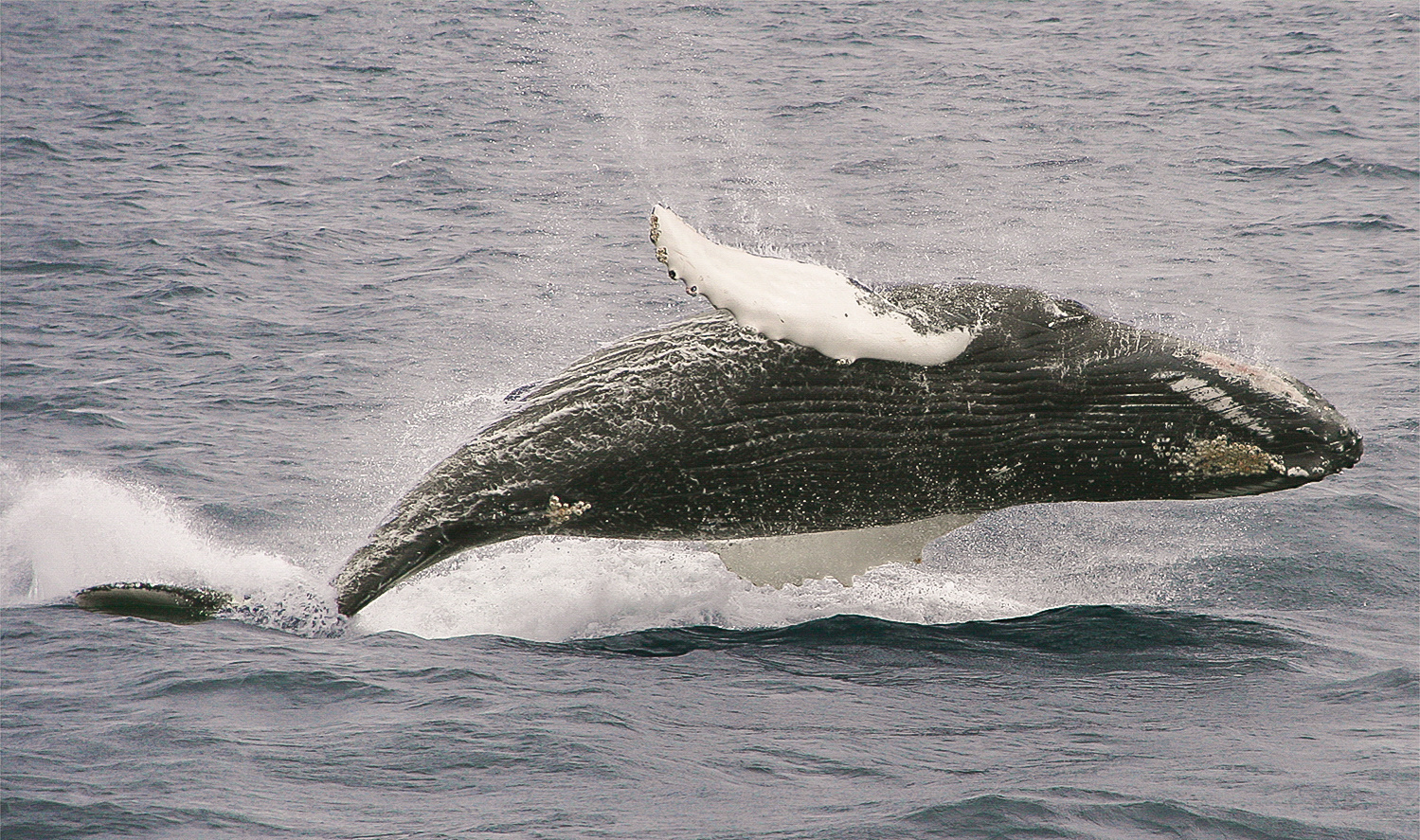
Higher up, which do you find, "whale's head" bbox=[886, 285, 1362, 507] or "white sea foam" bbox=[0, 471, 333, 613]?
"whale's head" bbox=[886, 285, 1362, 507]

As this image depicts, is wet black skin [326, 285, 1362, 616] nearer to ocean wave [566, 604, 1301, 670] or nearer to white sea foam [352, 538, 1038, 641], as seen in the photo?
ocean wave [566, 604, 1301, 670]

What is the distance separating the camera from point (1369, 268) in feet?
63.8

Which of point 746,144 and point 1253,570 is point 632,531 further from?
point 746,144

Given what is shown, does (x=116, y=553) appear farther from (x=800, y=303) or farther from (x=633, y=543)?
(x=800, y=303)

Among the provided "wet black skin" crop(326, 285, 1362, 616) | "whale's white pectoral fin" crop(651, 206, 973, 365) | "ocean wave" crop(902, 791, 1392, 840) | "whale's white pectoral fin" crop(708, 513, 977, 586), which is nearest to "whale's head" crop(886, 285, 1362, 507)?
"wet black skin" crop(326, 285, 1362, 616)

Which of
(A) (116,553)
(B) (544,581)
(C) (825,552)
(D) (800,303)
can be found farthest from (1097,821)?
(A) (116,553)

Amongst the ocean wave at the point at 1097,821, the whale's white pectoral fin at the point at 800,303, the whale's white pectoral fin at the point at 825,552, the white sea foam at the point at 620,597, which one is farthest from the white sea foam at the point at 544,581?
the ocean wave at the point at 1097,821

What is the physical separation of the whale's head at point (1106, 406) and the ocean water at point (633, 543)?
134 centimetres

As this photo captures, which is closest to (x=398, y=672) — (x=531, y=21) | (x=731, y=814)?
(x=731, y=814)

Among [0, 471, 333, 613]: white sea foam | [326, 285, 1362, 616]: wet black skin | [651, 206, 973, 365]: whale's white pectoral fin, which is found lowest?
[0, 471, 333, 613]: white sea foam

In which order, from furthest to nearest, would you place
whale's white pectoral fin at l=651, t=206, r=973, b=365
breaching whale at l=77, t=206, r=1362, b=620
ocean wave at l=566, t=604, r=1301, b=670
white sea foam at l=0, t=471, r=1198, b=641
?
white sea foam at l=0, t=471, r=1198, b=641
ocean wave at l=566, t=604, r=1301, b=670
breaching whale at l=77, t=206, r=1362, b=620
whale's white pectoral fin at l=651, t=206, r=973, b=365

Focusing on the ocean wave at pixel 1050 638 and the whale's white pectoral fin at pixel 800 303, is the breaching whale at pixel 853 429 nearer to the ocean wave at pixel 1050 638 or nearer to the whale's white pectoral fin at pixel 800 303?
the whale's white pectoral fin at pixel 800 303

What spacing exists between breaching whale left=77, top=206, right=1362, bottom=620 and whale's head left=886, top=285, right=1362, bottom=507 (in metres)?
0.01

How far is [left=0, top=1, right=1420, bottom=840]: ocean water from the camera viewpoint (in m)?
6.97
